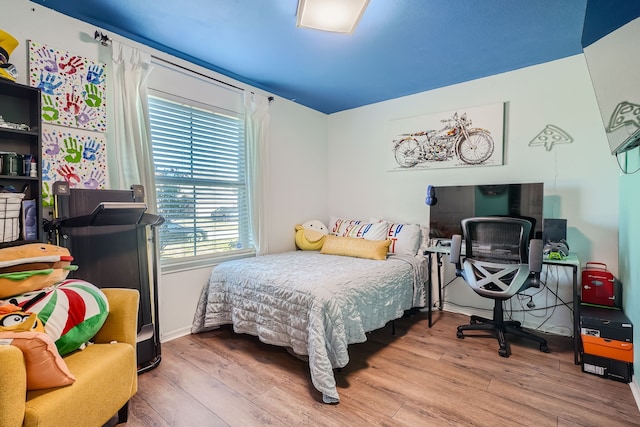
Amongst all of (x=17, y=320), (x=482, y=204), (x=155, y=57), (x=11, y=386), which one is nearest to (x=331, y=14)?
(x=155, y=57)

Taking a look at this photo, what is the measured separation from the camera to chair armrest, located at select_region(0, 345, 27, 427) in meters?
1.01

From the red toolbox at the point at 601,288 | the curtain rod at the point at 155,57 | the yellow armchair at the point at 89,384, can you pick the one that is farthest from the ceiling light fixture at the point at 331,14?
the red toolbox at the point at 601,288

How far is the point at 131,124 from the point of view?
7.61ft

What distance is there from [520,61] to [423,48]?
0.99 metres

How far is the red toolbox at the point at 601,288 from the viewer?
233 cm

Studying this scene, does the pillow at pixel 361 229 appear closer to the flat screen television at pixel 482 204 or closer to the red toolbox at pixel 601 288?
the flat screen television at pixel 482 204

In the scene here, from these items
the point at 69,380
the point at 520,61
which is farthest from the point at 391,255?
the point at 69,380

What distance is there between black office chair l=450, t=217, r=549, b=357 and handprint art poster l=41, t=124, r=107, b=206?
2849 millimetres

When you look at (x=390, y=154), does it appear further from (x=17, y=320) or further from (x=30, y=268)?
(x=17, y=320)

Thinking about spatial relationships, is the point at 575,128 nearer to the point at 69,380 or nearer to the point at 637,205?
the point at 637,205

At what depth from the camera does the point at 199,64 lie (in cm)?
283

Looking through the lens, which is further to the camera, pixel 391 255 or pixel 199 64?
pixel 391 255

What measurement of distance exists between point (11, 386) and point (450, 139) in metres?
3.60

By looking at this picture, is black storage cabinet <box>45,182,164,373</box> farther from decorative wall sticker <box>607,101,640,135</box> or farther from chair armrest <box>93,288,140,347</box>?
decorative wall sticker <box>607,101,640,135</box>
